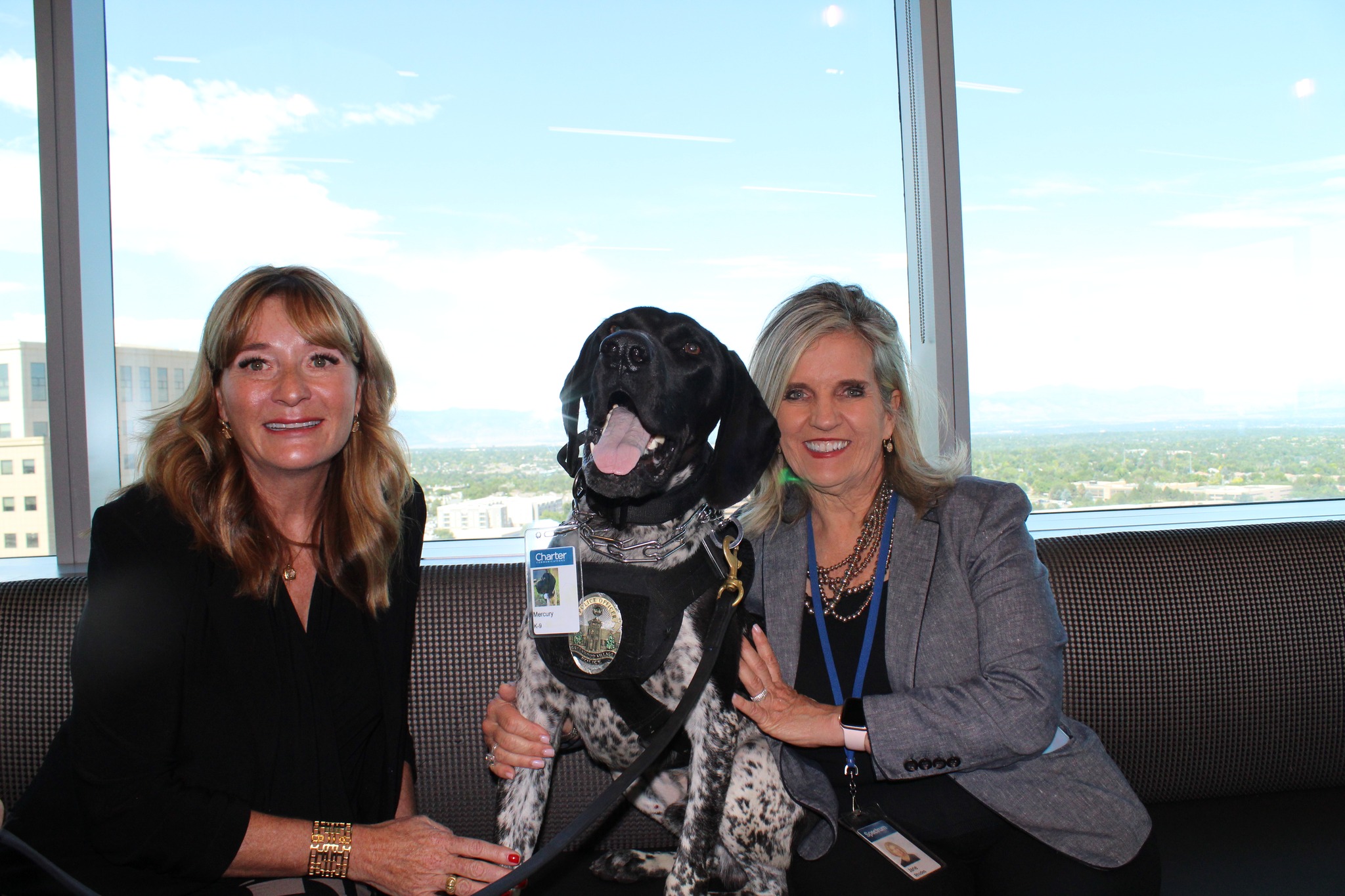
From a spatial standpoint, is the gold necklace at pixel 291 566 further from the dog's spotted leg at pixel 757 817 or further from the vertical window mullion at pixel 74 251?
the vertical window mullion at pixel 74 251

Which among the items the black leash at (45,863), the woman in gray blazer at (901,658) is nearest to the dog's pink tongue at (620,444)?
the woman in gray blazer at (901,658)

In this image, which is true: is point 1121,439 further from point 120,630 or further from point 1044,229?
point 120,630

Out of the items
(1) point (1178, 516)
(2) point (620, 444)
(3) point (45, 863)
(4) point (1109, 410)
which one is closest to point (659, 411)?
(2) point (620, 444)

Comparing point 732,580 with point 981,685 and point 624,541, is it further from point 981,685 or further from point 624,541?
point 981,685

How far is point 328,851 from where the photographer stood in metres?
1.37

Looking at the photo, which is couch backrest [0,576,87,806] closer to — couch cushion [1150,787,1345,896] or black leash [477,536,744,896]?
black leash [477,536,744,896]

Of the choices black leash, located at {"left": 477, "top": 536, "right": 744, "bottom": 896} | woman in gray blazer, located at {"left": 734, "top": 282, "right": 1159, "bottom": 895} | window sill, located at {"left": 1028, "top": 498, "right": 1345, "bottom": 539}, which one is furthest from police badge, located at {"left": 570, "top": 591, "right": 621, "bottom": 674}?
window sill, located at {"left": 1028, "top": 498, "right": 1345, "bottom": 539}

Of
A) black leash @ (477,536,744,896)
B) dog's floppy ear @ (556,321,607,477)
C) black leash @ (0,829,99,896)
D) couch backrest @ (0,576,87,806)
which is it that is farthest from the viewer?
couch backrest @ (0,576,87,806)

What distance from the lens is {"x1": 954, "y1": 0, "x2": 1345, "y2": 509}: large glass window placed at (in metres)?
2.96

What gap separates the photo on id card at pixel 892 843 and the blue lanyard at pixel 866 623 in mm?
102

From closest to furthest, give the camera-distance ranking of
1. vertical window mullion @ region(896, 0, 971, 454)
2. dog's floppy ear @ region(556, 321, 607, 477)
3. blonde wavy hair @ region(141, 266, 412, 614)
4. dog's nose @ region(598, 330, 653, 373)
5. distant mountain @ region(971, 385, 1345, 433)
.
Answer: blonde wavy hair @ region(141, 266, 412, 614), dog's nose @ region(598, 330, 653, 373), dog's floppy ear @ region(556, 321, 607, 477), vertical window mullion @ region(896, 0, 971, 454), distant mountain @ region(971, 385, 1345, 433)

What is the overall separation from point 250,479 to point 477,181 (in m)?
1.58

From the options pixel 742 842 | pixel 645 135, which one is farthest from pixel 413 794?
pixel 645 135

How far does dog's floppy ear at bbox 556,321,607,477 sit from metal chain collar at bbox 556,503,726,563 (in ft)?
0.38
